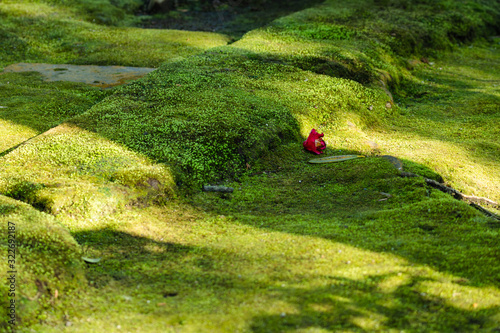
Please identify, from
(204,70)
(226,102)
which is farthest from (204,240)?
(204,70)

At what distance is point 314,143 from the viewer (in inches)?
294

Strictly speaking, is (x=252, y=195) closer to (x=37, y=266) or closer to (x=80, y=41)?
(x=37, y=266)

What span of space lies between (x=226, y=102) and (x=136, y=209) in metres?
3.14

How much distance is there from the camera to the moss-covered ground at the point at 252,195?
3.62 metres

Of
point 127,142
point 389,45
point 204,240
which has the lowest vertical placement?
point 204,240

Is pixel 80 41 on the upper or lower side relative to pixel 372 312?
upper

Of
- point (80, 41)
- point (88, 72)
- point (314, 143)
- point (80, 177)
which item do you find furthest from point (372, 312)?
point (80, 41)

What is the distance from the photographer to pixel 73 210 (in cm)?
490

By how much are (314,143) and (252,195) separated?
1.88m

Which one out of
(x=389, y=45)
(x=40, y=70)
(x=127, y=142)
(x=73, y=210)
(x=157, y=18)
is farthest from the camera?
(x=157, y=18)

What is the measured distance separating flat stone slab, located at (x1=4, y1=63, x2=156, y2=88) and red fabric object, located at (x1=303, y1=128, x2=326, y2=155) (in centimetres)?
442

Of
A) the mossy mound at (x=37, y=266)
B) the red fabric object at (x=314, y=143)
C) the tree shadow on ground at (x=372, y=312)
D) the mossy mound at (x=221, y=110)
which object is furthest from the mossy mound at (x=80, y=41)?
the tree shadow on ground at (x=372, y=312)

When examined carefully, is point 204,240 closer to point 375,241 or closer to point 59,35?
point 375,241

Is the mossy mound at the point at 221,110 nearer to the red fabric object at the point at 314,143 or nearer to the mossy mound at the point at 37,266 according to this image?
the red fabric object at the point at 314,143
